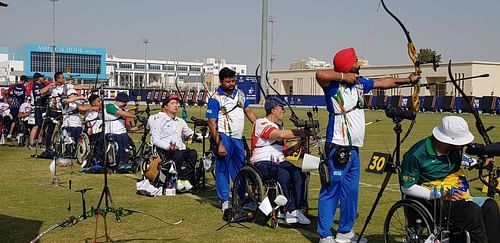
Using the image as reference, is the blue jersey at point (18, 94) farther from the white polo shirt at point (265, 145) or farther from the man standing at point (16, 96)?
the white polo shirt at point (265, 145)

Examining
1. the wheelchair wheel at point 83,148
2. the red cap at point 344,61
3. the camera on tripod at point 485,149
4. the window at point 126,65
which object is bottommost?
the wheelchair wheel at point 83,148

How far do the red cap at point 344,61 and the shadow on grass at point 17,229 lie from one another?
345cm

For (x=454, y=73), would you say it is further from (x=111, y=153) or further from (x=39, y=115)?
(x=111, y=153)

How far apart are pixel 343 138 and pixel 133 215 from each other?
3005 mm

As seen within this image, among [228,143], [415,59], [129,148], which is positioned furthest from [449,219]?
[129,148]

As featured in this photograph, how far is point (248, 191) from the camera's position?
716 centimetres

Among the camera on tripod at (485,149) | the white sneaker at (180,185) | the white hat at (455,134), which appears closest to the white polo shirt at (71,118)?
the white sneaker at (180,185)

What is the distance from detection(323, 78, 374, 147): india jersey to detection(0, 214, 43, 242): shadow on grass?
3.20 meters

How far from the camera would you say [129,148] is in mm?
11625

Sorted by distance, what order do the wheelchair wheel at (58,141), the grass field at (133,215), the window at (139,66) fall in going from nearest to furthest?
1. the grass field at (133,215)
2. the wheelchair wheel at (58,141)
3. the window at (139,66)

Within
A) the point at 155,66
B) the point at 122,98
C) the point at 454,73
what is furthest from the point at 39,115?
the point at 155,66

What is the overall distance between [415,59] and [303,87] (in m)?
76.3

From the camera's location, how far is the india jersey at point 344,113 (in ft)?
19.5

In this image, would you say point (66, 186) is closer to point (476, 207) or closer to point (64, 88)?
point (64, 88)
